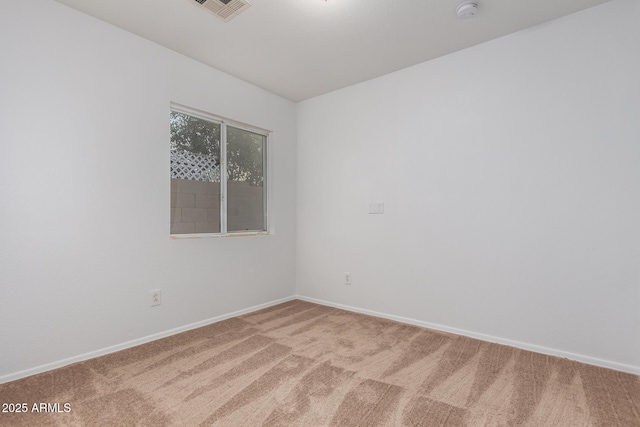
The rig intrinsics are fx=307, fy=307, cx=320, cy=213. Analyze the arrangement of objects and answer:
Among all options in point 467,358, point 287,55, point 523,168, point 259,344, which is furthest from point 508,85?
point 259,344

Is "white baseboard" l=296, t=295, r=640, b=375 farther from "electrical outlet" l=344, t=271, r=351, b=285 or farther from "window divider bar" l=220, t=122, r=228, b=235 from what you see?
"window divider bar" l=220, t=122, r=228, b=235

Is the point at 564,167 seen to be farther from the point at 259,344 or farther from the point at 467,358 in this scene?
the point at 259,344

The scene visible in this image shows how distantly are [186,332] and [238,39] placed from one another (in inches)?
101

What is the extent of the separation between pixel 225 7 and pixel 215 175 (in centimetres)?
149

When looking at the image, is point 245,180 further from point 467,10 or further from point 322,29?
point 467,10

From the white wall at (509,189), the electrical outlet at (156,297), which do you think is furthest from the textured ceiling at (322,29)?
the electrical outlet at (156,297)

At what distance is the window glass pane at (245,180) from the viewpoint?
10.7 ft

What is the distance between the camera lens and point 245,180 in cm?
345

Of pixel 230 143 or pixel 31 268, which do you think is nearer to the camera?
pixel 31 268

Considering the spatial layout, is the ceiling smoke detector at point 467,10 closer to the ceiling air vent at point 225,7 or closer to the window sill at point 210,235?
the ceiling air vent at point 225,7

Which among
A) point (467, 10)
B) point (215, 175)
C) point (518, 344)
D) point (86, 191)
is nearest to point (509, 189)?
point (518, 344)

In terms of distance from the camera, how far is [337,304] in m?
3.52

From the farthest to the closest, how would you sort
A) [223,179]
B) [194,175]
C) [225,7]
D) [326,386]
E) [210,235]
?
[223,179] → [210,235] → [194,175] → [225,7] → [326,386]

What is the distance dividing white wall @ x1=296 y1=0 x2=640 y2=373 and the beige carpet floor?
333 millimetres
